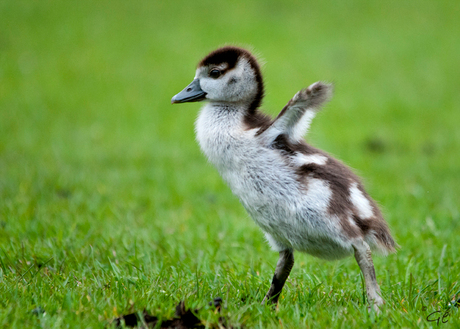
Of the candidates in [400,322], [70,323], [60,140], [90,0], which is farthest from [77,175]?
[90,0]

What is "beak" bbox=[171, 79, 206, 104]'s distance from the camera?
438cm

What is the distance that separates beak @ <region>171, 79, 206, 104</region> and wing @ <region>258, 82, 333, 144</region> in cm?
78

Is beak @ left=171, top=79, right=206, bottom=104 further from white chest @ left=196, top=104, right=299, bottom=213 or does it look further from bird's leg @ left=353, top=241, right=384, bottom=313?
bird's leg @ left=353, top=241, right=384, bottom=313

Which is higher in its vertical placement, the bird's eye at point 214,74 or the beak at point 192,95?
the bird's eye at point 214,74

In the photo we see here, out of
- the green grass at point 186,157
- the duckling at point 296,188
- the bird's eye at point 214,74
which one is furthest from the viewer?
the bird's eye at point 214,74

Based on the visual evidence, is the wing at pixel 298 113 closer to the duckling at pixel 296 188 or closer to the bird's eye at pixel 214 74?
the duckling at pixel 296 188

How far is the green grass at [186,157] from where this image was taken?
12.6 feet

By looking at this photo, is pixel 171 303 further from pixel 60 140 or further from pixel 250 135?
pixel 60 140

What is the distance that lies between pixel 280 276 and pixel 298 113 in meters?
1.26

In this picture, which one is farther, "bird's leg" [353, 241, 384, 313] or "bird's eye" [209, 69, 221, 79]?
"bird's eye" [209, 69, 221, 79]

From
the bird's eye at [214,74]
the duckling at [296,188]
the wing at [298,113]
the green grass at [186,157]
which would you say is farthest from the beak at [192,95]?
the green grass at [186,157]

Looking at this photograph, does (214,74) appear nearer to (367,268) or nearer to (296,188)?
(296,188)

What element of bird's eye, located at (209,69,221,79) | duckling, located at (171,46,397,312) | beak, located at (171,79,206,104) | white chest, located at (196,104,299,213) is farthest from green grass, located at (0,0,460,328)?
bird's eye, located at (209,69,221,79)

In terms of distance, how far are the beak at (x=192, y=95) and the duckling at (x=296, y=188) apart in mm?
302
